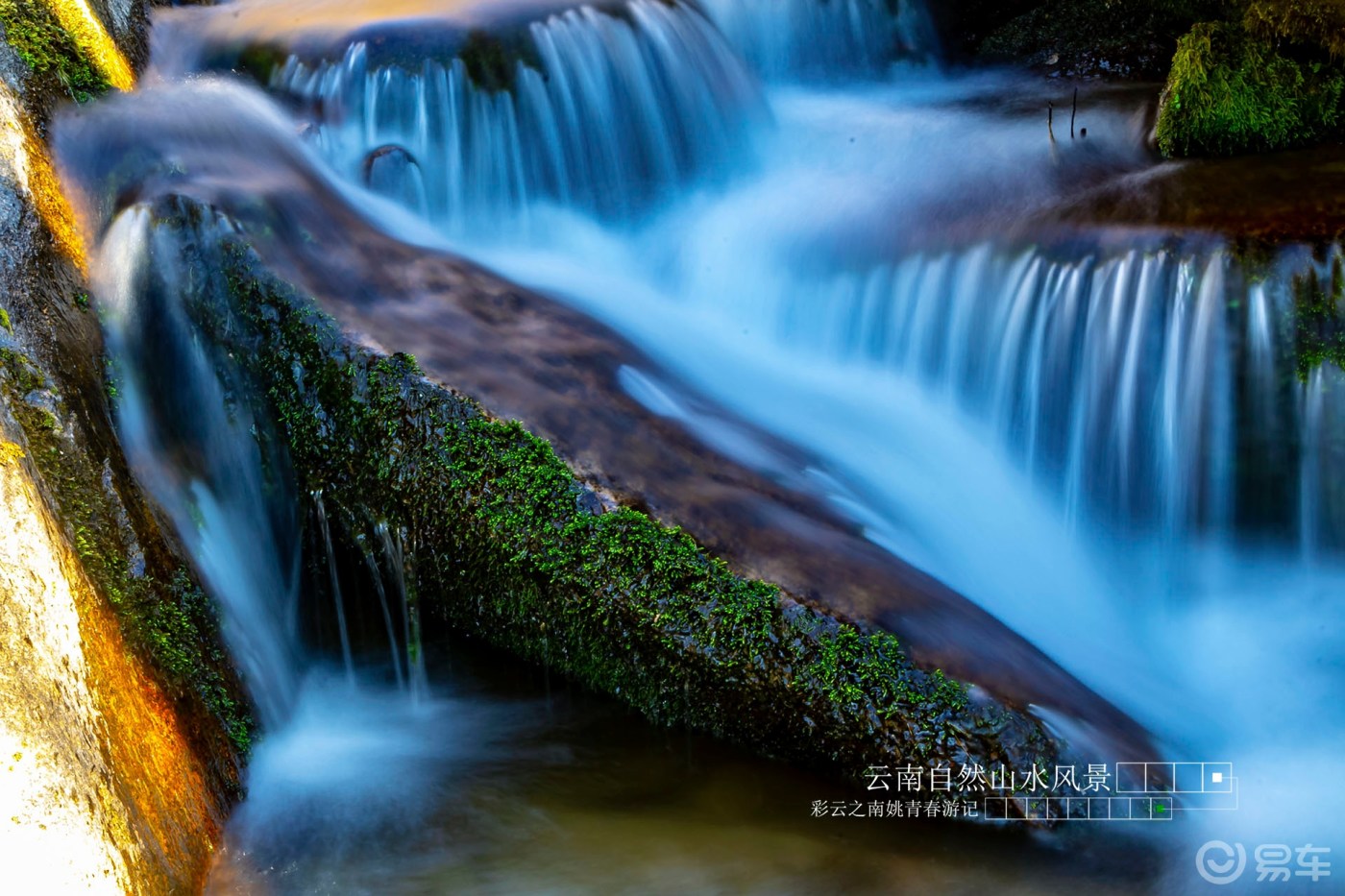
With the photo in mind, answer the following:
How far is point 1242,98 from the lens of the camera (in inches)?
240

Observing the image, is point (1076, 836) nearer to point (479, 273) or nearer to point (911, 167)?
point (479, 273)

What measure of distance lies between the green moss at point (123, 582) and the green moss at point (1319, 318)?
4539 millimetres

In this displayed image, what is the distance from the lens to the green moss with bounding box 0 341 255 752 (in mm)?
3820

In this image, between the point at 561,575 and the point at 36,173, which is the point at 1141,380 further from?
the point at 36,173

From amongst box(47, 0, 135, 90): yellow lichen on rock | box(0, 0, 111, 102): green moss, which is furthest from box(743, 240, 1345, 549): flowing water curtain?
box(47, 0, 135, 90): yellow lichen on rock

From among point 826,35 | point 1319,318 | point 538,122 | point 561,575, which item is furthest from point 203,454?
point 826,35

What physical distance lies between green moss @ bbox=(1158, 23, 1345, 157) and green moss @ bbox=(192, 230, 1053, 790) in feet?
12.2

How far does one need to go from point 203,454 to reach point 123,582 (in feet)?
3.41

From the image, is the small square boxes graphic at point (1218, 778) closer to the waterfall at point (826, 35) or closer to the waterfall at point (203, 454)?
the waterfall at point (203, 454)

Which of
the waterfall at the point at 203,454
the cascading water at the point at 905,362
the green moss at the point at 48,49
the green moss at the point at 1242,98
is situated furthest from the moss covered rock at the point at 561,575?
the green moss at the point at 1242,98

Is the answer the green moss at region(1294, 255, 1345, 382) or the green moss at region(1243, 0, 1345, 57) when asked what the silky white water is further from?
the green moss at region(1243, 0, 1345, 57)

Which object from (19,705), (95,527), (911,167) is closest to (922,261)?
(911,167)

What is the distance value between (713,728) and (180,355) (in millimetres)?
2740

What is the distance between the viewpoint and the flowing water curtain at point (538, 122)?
22.8 ft
